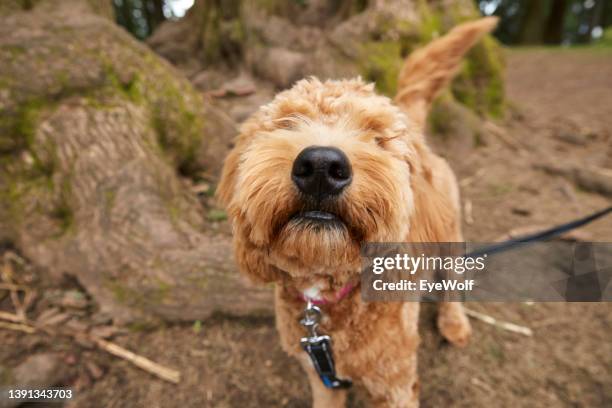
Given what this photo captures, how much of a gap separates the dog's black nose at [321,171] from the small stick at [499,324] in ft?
7.09

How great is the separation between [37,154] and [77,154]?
349mm

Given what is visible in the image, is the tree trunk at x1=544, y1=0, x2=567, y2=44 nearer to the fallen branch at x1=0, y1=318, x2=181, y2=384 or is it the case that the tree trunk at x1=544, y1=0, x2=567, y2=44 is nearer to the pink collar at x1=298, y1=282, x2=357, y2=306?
the pink collar at x1=298, y1=282, x2=357, y2=306

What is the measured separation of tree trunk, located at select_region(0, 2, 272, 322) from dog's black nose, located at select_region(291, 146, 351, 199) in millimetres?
1600

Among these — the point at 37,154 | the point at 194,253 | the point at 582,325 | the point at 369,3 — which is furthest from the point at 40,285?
the point at 369,3

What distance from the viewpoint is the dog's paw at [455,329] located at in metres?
2.58

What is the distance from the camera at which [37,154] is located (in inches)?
111

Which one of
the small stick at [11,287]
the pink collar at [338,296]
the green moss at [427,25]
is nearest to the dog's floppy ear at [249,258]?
the pink collar at [338,296]

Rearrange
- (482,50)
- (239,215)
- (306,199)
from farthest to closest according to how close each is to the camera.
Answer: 1. (482,50)
2. (239,215)
3. (306,199)

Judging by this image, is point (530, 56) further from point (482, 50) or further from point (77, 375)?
point (77, 375)

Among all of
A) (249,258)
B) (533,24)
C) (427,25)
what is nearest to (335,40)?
(427,25)

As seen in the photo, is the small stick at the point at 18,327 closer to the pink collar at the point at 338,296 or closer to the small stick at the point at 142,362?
the small stick at the point at 142,362

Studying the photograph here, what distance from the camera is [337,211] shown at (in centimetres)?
135

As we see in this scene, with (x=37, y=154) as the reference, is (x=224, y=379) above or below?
below

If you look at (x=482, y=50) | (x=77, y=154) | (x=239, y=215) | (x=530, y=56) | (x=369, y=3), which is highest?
(x=530, y=56)
